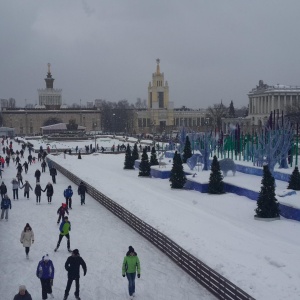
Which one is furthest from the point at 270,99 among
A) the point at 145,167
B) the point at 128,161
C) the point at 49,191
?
the point at 49,191

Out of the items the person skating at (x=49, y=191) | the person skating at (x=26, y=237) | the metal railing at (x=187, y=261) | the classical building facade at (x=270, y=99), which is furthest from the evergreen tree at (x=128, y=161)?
the classical building facade at (x=270, y=99)

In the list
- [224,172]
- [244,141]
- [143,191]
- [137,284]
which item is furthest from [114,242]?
[244,141]

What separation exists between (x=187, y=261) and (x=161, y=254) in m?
1.50

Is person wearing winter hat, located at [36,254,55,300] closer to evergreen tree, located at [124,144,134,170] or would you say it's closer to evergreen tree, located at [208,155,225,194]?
evergreen tree, located at [208,155,225,194]

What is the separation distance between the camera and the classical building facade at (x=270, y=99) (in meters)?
87.1

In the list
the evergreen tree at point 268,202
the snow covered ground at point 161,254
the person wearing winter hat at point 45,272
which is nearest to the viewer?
the person wearing winter hat at point 45,272

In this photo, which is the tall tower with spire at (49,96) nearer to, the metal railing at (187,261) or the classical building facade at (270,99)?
the classical building facade at (270,99)

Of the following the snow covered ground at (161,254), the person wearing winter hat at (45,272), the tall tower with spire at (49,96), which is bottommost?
the snow covered ground at (161,254)

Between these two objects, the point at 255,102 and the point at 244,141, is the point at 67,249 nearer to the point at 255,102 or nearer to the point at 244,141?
the point at 244,141

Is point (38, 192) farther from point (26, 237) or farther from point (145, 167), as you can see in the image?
point (145, 167)

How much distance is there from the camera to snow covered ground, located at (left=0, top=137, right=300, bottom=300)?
8.99 metres

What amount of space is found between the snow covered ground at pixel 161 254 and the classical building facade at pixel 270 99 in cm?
7090

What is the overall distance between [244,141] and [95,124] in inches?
2879

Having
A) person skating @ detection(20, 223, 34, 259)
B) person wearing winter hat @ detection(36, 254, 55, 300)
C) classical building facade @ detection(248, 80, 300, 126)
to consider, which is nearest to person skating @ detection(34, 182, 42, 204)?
person skating @ detection(20, 223, 34, 259)
